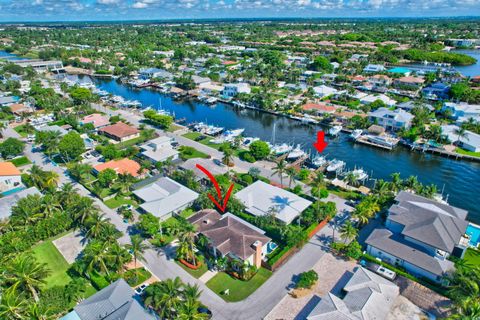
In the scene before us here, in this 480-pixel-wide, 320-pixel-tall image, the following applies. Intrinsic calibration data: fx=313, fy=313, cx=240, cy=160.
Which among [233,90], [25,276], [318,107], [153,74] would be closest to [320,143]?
[318,107]

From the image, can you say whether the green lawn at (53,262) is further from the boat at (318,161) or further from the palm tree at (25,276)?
the boat at (318,161)

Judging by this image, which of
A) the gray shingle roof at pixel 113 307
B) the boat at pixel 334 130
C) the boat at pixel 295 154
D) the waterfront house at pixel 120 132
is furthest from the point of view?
the boat at pixel 334 130

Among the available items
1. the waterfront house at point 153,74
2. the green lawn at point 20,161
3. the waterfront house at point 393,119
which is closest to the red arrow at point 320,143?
the waterfront house at point 393,119

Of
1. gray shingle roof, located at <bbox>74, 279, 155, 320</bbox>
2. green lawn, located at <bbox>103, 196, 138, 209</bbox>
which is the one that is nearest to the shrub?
gray shingle roof, located at <bbox>74, 279, 155, 320</bbox>

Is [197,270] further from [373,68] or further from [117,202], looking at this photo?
[373,68]

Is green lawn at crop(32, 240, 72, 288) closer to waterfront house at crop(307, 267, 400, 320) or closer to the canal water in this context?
waterfront house at crop(307, 267, 400, 320)
